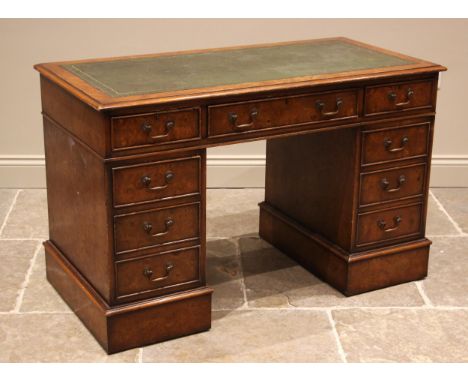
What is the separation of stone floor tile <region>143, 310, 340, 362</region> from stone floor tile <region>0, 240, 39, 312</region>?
2.49 feet

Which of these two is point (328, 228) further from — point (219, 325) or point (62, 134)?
point (62, 134)

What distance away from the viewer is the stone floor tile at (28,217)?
15.7 feet

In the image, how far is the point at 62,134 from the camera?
3.77 metres

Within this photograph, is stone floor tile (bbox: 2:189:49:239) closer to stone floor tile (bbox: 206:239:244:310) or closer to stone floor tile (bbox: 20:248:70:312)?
stone floor tile (bbox: 20:248:70:312)

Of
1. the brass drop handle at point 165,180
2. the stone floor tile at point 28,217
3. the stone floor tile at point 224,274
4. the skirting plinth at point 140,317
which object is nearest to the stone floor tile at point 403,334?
the stone floor tile at point 224,274

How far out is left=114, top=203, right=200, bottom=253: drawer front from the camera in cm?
352

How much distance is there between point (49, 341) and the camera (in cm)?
374

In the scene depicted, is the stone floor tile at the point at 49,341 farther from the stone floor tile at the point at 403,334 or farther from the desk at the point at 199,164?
the stone floor tile at the point at 403,334

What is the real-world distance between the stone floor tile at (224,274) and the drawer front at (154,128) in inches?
35.1

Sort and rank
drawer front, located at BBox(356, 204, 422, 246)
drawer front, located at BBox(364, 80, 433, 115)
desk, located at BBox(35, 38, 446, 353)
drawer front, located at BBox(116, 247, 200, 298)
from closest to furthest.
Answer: desk, located at BBox(35, 38, 446, 353) → drawer front, located at BBox(116, 247, 200, 298) → drawer front, located at BBox(364, 80, 433, 115) → drawer front, located at BBox(356, 204, 422, 246)

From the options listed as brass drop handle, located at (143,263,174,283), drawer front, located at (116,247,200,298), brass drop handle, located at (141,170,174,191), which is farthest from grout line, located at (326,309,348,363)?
brass drop handle, located at (141,170,174,191)

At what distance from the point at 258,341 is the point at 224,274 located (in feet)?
2.11

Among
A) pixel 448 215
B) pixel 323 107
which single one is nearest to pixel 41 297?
pixel 323 107

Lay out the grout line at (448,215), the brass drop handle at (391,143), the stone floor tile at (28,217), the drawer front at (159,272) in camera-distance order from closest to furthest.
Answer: the drawer front at (159,272), the brass drop handle at (391,143), the stone floor tile at (28,217), the grout line at (448,215)
